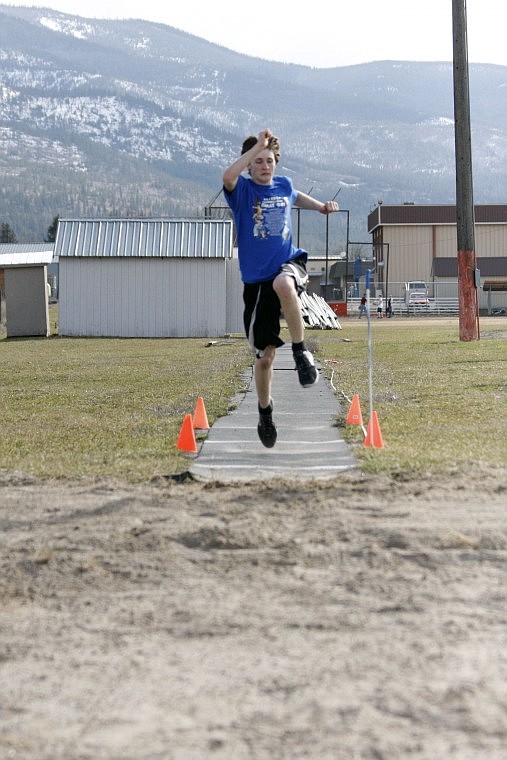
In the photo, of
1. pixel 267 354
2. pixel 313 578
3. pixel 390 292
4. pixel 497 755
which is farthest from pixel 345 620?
pixel 390 292

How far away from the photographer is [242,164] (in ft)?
25.7

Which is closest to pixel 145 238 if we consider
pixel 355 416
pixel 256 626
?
pixel 355 416

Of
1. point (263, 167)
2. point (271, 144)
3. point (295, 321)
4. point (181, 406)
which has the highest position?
point (271, 144)

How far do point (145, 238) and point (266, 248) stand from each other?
3323 cm

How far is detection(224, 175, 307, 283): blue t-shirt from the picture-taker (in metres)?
7.92

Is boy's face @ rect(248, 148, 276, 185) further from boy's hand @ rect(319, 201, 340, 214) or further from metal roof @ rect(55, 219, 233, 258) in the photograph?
metal roof @ rect(55, 219, 233, 258)

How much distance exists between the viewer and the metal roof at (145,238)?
40000 mm

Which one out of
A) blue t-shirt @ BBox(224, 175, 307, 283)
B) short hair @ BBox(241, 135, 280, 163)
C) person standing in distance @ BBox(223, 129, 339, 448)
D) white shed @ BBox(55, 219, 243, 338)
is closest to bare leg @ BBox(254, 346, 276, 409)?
person standing in distance @ BBox(223, 129, 339, 448)

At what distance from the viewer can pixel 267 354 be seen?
8375 mm

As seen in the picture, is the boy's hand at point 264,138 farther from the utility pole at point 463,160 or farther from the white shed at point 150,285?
the white shed at point 150,285

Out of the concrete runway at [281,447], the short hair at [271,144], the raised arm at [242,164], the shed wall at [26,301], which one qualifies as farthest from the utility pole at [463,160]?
the raised arm at [242,164]

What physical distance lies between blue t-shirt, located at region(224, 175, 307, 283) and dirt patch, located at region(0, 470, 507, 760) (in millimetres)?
2073

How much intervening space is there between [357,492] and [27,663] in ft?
10.1

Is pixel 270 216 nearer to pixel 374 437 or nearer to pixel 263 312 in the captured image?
pixel 263 312
